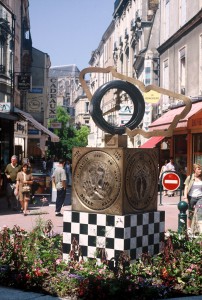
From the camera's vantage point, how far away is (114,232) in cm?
591

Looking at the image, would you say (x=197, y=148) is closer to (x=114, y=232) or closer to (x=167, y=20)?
(x=167, y=20)

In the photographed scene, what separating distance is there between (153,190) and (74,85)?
13511cm

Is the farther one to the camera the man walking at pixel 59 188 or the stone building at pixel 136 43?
the stone building at pixel 136 43

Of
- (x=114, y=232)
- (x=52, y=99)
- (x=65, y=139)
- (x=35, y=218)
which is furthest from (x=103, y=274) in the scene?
(x=65, y=139)

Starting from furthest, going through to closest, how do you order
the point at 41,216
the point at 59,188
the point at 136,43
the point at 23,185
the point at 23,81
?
1. the point at 136,43
2. the point at 23,81
3. the point at 23,185
4. the point at 59,188
5. the point at 41,216

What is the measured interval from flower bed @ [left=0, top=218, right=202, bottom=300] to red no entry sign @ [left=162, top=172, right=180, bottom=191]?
5.46m

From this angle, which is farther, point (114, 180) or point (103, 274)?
point (114, 180)

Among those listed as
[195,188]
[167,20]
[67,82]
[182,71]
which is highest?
[67,82]

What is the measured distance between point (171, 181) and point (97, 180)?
19.6 feet

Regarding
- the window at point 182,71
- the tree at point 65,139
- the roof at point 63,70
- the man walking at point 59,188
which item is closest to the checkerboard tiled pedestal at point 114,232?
the man walking at point 59,188

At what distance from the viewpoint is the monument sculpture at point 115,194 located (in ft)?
19.6

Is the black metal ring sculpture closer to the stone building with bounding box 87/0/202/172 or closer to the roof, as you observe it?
the stone building with bounding box 87/0/202/172

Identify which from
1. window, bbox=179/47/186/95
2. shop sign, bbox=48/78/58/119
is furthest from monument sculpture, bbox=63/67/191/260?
shop sign, bbox=48/78/58/119

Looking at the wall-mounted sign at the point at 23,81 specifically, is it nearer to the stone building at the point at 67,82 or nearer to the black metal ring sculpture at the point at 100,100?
the black metal ring sculpture at the point at 100,100
